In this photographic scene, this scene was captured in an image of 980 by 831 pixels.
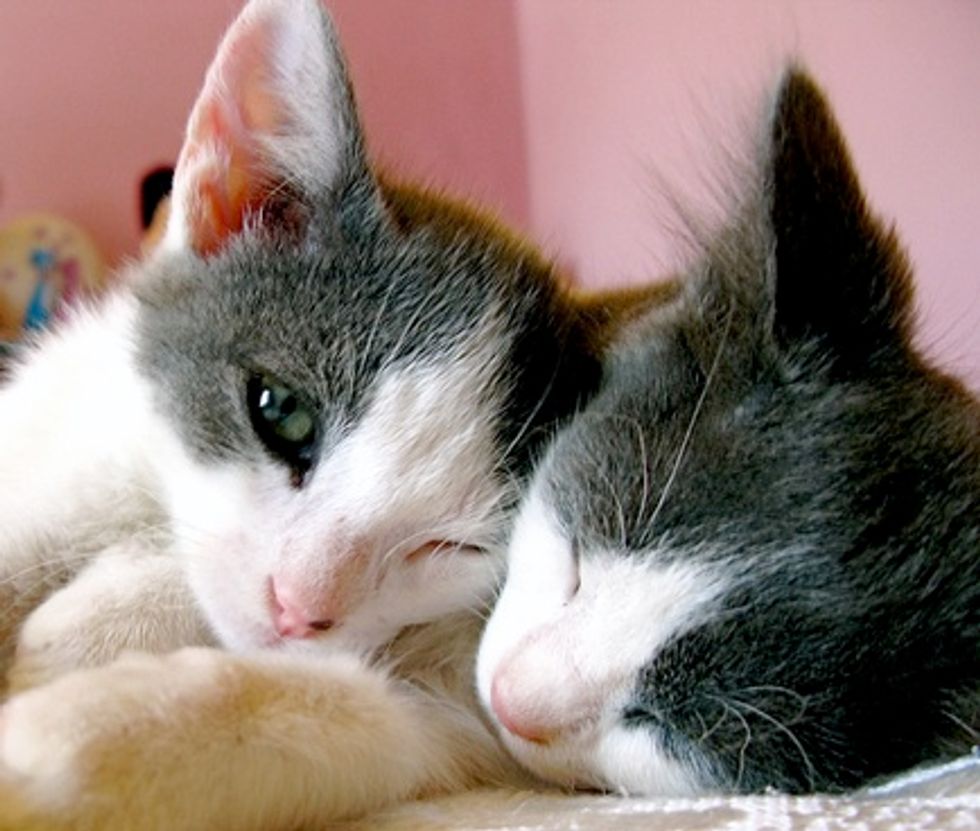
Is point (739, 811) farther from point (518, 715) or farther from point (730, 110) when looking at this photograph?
point (730, 110)

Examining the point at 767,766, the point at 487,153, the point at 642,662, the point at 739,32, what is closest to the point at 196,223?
the point at 642,662

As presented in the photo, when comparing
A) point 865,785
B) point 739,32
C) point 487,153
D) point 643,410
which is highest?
point 487,153

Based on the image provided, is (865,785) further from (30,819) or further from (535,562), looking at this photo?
(30,819)

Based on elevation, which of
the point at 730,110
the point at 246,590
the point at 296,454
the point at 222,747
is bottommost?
the point at 222,747

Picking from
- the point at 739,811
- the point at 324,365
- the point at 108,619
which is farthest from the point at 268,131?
the point at 739,811

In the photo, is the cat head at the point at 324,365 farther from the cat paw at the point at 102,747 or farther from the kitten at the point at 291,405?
the cat paw at the point at 102,747

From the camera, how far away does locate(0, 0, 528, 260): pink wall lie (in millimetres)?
2908

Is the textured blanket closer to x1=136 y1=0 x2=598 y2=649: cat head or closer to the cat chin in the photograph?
the cat chin

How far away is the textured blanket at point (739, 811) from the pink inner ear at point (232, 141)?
2.04ft

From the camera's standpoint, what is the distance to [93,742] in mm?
664

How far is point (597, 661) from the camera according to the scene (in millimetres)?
855

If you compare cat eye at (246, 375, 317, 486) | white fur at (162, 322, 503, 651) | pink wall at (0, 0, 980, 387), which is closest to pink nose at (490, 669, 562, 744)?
white fur at (162, 322, 503, 651)

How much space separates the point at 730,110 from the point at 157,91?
233 cm

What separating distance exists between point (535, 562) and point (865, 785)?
29cm
